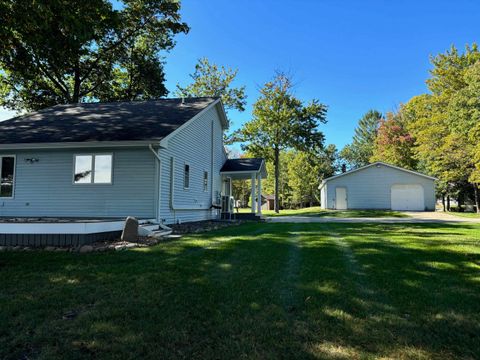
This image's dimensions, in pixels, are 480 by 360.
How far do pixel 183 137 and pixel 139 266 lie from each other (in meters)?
8.14

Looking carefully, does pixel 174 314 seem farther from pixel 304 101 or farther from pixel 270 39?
pixel 304 101

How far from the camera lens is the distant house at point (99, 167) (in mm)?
10531

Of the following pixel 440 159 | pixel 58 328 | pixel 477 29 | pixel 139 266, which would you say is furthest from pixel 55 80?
pixel 477 29

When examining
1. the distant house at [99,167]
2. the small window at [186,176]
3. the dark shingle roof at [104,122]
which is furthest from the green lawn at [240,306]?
the small window at [186,176]

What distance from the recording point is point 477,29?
84.7 feet

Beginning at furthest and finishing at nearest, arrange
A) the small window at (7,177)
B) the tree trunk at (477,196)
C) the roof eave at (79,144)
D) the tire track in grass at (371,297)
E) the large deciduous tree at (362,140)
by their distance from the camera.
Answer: the large deciduous tree at (362,140) → the tree trunk at (477,196) → the small window at (7,177) → the roof eave at (79,144) → the tire track in grass at (371,297)

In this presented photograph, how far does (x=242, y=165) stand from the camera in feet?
58.4

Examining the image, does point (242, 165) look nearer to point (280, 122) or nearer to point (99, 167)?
point (99, 167)

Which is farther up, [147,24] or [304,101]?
[147,24]

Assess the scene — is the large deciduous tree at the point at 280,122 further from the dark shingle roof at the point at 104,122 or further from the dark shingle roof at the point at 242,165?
the dark shingle roof at the point at 104,122

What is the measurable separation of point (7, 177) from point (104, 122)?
3973 millimetres

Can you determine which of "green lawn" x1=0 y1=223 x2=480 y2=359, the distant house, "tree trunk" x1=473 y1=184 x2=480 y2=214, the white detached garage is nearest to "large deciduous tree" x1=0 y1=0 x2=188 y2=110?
the distant house

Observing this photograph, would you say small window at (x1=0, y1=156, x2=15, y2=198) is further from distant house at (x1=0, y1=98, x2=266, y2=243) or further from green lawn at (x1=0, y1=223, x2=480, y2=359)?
green lawn at (x1=0, y1=223, x2=480, y2=359)

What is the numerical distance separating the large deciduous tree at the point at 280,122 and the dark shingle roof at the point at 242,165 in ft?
37.5
